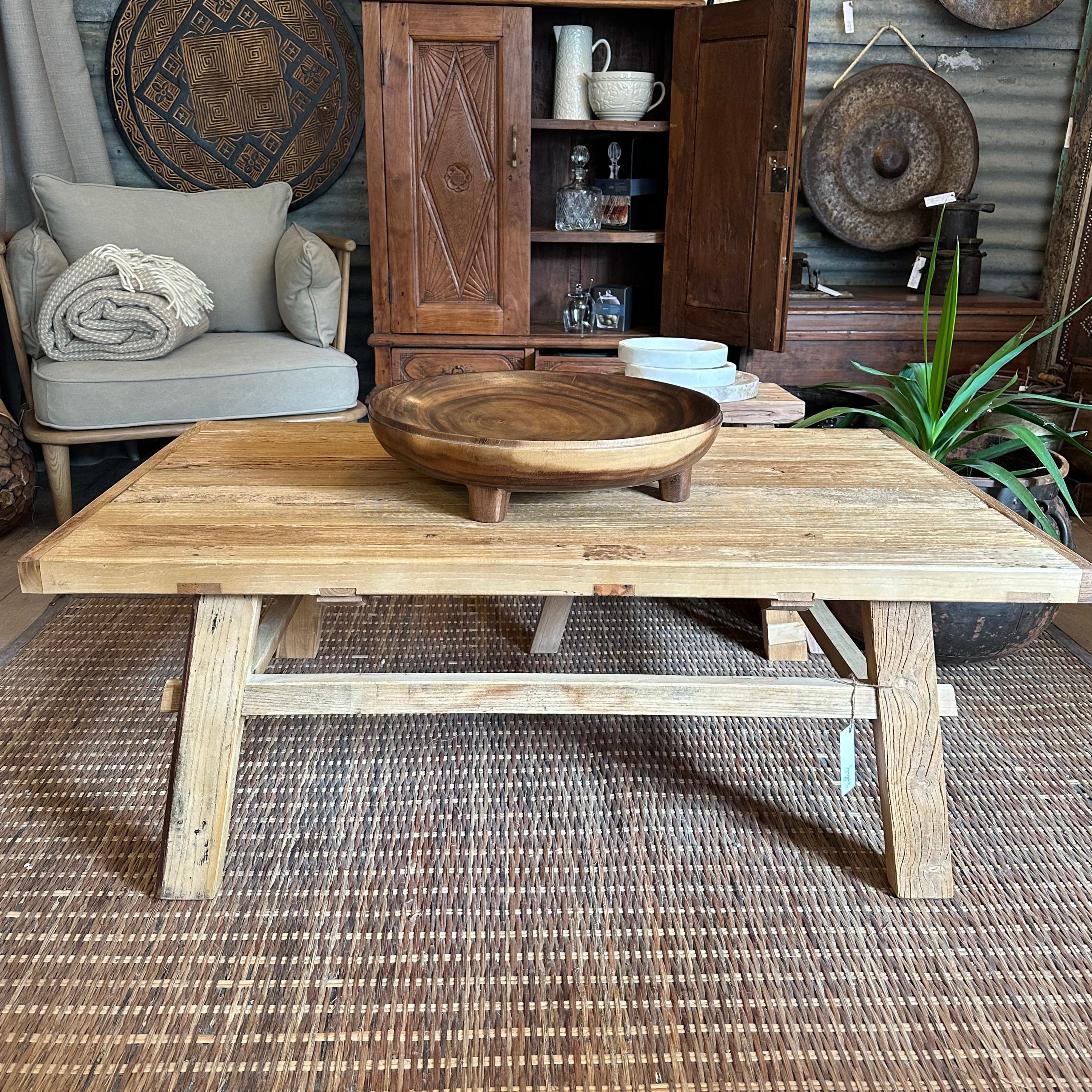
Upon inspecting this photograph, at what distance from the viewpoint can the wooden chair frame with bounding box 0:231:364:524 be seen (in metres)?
2.44

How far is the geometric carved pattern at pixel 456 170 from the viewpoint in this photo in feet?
8.88

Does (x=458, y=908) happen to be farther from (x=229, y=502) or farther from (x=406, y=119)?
(x=406, y=119)

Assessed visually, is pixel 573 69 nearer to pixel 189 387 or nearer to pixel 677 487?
pixel 189 387

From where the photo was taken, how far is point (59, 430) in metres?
2.44

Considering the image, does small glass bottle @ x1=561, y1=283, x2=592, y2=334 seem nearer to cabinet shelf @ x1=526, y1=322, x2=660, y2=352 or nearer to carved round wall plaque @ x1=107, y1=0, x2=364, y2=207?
cabinet shelf @ x1=526, y1=322, x2=660, y2=352

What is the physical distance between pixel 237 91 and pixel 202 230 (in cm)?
66

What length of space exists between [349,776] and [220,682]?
0.36 m

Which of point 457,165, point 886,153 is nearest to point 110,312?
point 457,165

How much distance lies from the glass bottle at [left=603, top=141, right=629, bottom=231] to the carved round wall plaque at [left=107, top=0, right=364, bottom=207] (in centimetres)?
82

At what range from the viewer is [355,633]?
2.02m

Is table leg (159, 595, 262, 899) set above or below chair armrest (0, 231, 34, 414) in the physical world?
below

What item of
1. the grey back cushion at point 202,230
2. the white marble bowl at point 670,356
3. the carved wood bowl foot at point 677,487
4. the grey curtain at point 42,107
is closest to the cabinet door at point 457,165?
the grey back cushion at point 202,230

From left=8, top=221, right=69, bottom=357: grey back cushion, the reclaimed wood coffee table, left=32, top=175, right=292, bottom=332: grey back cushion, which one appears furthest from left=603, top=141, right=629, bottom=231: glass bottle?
the reclaimed wood coffee table

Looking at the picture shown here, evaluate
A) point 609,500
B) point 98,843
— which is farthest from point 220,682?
point 609,500
